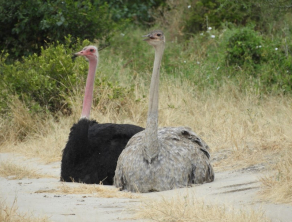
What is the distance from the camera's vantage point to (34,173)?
23.3 ft

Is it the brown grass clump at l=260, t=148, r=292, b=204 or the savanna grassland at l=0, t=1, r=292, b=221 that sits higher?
the savanna grassland at l=0, t=1, r=292, b=221

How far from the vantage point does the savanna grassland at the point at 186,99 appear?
7.92m

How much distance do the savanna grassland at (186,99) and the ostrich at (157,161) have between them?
79 cm

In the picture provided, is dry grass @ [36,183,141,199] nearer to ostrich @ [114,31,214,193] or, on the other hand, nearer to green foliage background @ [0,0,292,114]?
ostrich @ [114,31,214,193]

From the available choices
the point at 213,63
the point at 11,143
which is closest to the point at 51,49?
the point at 11,143

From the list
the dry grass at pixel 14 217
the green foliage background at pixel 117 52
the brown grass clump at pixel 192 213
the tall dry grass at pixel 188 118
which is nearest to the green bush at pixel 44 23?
the green foliage background at pixel 117 52

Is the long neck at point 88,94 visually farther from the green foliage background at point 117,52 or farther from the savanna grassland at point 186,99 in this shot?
the green foliage background at point 117,52

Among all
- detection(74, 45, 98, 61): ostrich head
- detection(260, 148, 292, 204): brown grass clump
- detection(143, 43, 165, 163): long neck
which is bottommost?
detection(260, 148, 292, 204): brown grass clump

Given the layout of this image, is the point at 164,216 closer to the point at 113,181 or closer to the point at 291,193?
the point at 291,193

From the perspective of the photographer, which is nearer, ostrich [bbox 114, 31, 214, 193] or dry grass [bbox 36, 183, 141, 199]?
dry grass [bbox 36, 183, 141, 199]

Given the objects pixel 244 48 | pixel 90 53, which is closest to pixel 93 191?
pixel 90 53

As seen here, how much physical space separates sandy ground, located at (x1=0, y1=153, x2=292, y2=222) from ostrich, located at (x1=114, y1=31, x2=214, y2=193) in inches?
6.7

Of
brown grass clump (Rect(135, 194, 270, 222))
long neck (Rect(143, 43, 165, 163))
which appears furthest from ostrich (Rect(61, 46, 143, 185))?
brown grass clump (Rect(135, 194, 270, 222))

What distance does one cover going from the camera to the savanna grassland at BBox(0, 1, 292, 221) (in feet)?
Answer: 26.0
